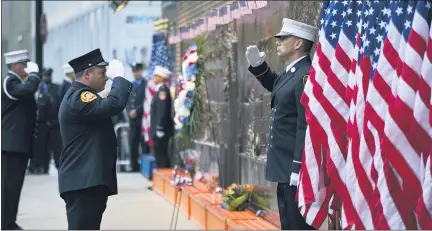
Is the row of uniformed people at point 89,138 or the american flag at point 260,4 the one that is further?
the american flag at point 260,4

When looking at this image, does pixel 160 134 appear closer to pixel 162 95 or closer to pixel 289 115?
pixel 162 95

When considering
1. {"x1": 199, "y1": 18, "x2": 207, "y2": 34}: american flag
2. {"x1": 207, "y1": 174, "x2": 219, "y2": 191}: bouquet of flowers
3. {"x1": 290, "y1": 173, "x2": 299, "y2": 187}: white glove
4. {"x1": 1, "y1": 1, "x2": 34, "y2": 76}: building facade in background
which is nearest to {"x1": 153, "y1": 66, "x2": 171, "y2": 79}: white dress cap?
{"x1": 199, "y1": 18, "x2": 207, "y2": 34}: american flag

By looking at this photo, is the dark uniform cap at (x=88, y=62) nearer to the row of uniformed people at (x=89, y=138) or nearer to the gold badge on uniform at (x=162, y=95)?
the row of uniformed people at (x=89, y=138)

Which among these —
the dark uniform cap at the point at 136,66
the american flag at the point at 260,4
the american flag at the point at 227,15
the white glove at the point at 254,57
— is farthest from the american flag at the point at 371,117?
the dark uniform cap at the point at 136,66

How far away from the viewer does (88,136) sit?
609 centimetres

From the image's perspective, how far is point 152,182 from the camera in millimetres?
14820

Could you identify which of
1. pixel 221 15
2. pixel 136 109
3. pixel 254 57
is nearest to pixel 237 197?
pixel 221 15

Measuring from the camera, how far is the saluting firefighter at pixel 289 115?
18.5ft

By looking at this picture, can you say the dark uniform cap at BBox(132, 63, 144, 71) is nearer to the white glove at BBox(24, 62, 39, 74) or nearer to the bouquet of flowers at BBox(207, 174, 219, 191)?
the bouquet of flowers at BBox(207, 174, 219, 191)

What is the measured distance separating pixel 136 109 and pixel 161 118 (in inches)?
115

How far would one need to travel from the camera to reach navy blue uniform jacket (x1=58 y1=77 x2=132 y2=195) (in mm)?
5965

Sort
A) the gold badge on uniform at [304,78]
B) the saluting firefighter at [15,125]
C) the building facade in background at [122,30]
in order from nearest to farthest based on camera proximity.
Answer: the gold badge on uniform at [304,78]
the saluting firefighter at [15,125]
the building facade in background at [122,30]

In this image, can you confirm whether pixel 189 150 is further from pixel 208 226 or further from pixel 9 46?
pixel 9 46

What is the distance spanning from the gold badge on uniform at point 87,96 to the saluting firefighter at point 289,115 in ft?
3.95
